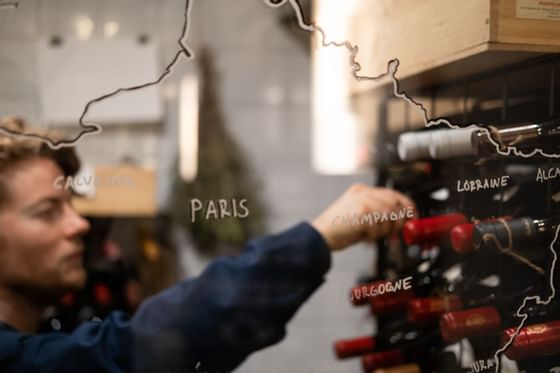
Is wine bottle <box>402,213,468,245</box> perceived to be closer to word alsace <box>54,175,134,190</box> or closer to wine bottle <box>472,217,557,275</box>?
wine bottle <box>472,217,557,275</box>

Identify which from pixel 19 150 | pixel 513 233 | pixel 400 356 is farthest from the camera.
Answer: pixel 400 356

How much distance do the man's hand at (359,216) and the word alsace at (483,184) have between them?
0.08 m

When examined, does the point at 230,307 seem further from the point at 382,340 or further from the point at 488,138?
the point at 488,138

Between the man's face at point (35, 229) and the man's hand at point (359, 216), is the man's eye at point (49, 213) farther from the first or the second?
the man's hand at point (359, 216)

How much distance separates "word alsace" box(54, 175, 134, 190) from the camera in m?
0.69

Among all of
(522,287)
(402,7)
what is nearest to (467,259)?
(522,287)

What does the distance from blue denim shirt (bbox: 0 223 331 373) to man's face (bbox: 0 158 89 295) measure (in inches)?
2.6

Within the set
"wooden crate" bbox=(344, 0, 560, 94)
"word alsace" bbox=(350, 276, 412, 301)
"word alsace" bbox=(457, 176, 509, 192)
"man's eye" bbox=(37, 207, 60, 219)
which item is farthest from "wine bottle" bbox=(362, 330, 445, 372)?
"man's eye" bbox=(37, 207, 60, 219)

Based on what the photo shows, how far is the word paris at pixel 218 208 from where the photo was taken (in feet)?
2.49

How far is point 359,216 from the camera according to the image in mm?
817

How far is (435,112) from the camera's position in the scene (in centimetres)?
84

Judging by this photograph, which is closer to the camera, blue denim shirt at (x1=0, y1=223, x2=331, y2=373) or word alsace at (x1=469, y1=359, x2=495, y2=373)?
blue denim shirt at (x1=0, y1=223, x2=331, y2=373)

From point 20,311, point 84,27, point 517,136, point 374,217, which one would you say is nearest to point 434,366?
point 374,217

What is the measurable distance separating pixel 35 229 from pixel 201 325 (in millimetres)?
228
